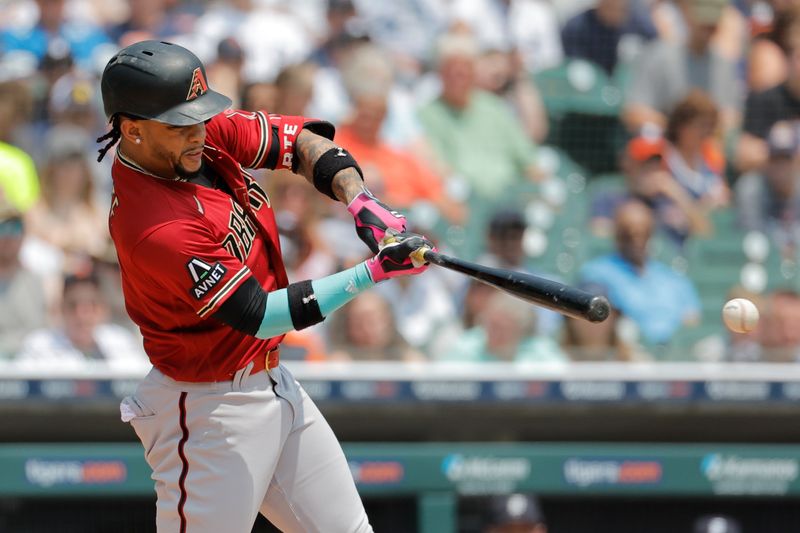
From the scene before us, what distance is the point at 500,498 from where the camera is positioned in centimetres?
470

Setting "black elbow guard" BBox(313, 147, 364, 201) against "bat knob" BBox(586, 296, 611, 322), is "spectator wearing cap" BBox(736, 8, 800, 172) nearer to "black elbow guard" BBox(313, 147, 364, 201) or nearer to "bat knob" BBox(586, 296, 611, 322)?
"black elbow guard" BBox(313, 147, 364, 201)

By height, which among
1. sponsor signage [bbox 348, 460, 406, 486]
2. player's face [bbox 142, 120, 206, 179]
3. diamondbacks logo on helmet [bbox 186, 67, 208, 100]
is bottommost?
sponsor signage [bbox 348, 460, 406, 486]

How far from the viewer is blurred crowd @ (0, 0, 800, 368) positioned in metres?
5.10

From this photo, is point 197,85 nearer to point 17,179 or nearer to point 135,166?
point 135,166

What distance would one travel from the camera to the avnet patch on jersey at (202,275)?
2.63 m

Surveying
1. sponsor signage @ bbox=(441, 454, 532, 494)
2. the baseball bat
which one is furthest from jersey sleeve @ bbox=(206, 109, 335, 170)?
sponsor signage @ bbox=(441, 454, 532, 494)

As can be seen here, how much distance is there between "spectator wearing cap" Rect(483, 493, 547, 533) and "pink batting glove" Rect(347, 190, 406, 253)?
6.51 feet

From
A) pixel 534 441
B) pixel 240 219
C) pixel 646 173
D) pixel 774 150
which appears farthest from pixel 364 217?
pixel 774 150

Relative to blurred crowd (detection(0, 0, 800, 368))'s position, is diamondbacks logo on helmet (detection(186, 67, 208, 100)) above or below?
above

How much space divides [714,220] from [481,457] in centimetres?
180

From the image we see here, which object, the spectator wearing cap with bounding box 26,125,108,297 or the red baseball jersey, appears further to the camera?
the spectator wearing cap with bounding box 26,125,108,297

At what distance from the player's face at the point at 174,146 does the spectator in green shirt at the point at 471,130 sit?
302 centimetres

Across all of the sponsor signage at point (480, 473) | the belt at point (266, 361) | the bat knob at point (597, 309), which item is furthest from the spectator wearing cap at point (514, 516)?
the bat knob at point (597, 309)

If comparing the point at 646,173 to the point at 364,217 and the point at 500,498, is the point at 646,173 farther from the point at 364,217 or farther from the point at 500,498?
the point at 364,217
